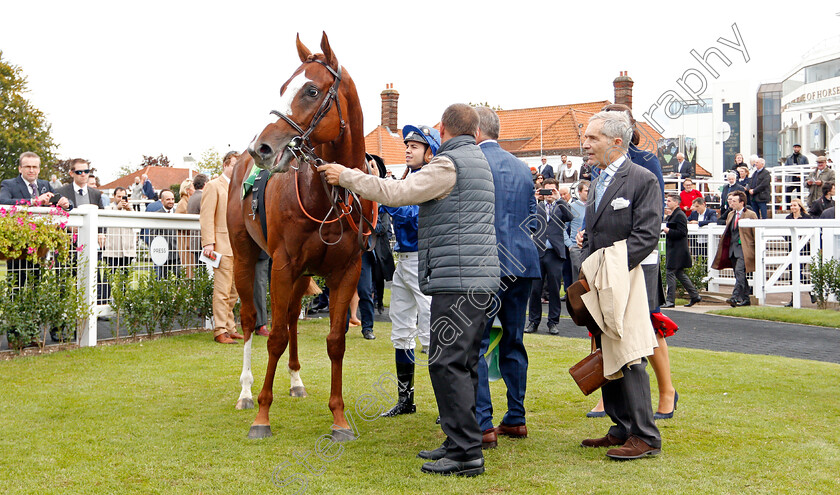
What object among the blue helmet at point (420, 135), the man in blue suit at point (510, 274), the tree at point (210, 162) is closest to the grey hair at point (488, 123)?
the man in blue suit at point (510, 274)

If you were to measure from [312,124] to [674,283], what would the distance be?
11.0m

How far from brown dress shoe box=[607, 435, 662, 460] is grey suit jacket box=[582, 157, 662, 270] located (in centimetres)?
103

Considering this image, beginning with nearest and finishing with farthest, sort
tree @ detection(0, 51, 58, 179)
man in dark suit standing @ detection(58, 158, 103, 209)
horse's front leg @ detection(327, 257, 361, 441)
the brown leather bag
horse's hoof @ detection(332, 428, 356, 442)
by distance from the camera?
the brown leather bag, horse's hoof @ detection(332, 428, 356, 442), horse's front leg @ detection(327, 257, 361, 441), man in dark suit standing @ detection(58, 158, 103, 209), tree @ detection(0, 51, 58, 179)

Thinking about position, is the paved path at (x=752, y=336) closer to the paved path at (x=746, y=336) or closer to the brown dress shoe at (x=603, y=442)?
the paved path at (x=746, y=336)

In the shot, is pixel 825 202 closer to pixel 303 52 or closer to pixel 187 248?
pixel 187 248

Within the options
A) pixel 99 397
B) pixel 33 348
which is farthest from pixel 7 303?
pixel 99 397

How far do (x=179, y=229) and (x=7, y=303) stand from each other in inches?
103

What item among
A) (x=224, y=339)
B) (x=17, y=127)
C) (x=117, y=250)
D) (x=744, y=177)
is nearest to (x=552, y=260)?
(x=224, y=339)

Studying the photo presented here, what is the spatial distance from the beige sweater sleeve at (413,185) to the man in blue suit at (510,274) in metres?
0.69

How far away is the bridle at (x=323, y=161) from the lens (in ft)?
14.3

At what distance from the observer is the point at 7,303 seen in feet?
24.0

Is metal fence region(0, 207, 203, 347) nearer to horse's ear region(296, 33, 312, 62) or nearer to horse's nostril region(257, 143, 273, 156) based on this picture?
horse's ear region(296, 33, 312, 62)

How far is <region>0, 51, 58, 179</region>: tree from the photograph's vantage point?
40312 mm

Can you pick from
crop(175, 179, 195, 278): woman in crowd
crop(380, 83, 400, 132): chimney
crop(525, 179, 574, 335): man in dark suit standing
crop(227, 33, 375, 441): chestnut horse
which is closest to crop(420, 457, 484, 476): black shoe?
crop(227, 33, 375, 441): chestnut horse
